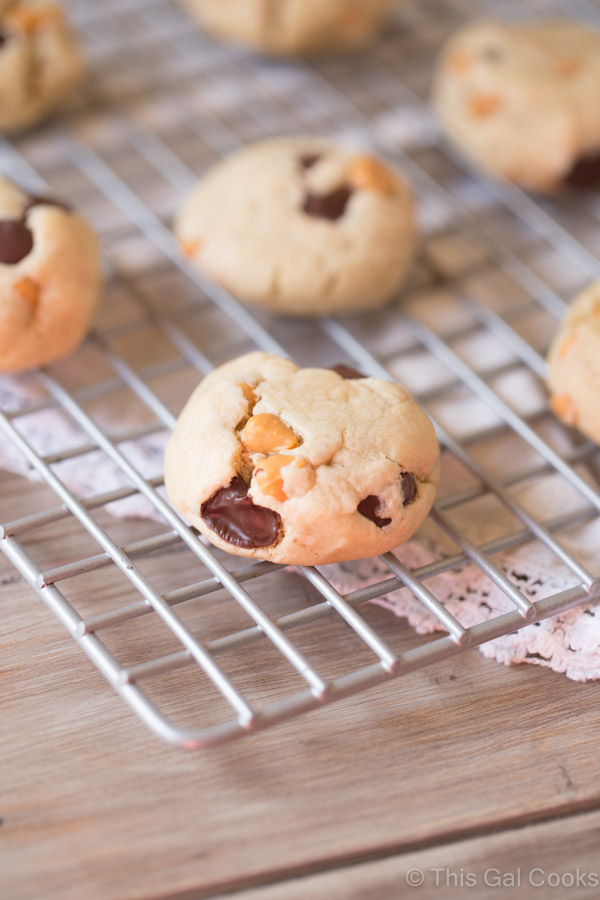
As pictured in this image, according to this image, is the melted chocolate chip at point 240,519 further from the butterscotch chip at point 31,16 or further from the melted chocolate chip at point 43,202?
the butterscotch chip at point 31,16

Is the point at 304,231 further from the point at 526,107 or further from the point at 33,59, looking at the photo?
the point at 33,59

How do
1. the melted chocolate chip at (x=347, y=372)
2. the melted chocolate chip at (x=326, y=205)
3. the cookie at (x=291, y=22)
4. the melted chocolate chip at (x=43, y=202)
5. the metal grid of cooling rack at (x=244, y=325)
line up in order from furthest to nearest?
the cookie at (x=291, y=22) → the melted chocolate chip at (x=326, y=205) → the melted chocolate chip at (x=43, y=202) → the melted chocolate chip at (x=347, y=372) → the metal grid of cooling rack at (x=244, y=325)

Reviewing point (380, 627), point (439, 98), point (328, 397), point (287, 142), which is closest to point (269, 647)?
point (380, 627)

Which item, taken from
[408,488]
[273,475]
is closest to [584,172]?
[408,488]

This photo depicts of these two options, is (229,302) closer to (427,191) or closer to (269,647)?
(427,191)

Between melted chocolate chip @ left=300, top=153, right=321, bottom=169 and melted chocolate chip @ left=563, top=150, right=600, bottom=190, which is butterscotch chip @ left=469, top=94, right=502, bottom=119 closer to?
melted chocolate chip @ left=563, top=150, right=600, bottom=190

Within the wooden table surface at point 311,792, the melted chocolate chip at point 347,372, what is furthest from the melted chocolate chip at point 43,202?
the wooden table surface at point 311,792

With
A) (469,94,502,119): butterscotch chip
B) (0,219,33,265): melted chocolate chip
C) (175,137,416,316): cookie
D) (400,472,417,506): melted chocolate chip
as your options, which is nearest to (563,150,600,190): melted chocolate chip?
(469,94,502,119): butterscotch chip

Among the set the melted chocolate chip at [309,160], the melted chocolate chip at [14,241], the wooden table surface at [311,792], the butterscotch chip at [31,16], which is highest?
the butterscotch chip at [31,16]
